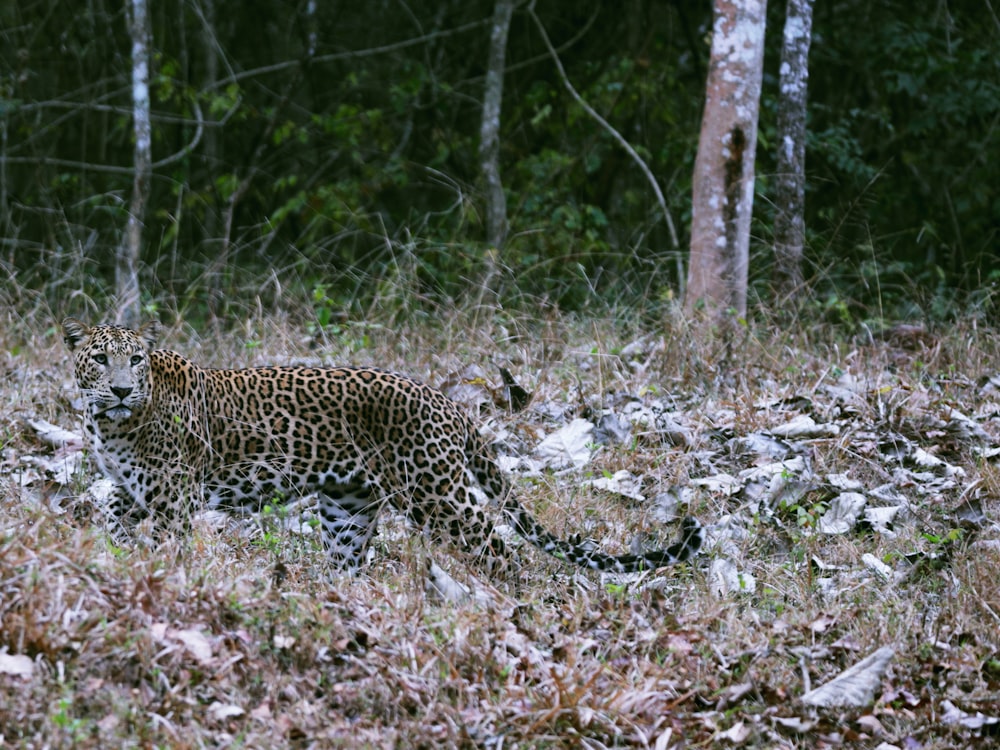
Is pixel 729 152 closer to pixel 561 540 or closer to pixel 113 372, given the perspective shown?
pixel 561 540

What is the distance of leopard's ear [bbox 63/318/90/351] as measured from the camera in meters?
5.97

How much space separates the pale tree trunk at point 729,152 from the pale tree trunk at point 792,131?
23.7 inches

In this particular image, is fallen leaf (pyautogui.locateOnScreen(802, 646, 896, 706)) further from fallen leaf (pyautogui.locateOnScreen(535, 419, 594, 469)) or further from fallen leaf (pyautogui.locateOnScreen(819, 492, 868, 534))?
fallen leaf (pyautogui.locateOnScreen(535, 419, 594, 469))

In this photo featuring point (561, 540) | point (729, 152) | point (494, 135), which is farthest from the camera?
point (494, 135)

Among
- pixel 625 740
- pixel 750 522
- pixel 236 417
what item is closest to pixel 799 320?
pixel 750 522

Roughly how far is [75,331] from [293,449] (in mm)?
1195

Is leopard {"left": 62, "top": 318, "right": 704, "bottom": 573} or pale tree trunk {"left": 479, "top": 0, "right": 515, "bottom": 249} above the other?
pale tree trunk {"left": 479, "top": 0, "right": 515, "bottom": 249}

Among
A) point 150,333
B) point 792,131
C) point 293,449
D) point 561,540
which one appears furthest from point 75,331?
point 792,131

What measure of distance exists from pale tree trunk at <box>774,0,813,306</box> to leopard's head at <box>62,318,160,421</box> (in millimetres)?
5637

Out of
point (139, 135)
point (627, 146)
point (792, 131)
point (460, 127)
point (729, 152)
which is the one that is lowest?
point (139, 135)

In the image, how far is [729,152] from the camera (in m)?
9.45

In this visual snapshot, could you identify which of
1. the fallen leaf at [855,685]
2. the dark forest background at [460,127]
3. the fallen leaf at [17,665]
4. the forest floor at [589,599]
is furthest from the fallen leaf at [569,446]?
the dark forest background at [460,127]

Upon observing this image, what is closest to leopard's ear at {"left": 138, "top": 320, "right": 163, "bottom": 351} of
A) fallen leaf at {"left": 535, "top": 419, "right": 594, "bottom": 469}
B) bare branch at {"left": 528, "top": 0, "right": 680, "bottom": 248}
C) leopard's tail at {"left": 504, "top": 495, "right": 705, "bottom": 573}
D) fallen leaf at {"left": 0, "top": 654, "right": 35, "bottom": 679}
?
leopard's tail at {"left": 504, "top": 495, "right": 705, "bottom": 573}

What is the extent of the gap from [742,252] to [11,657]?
22.0 feet
